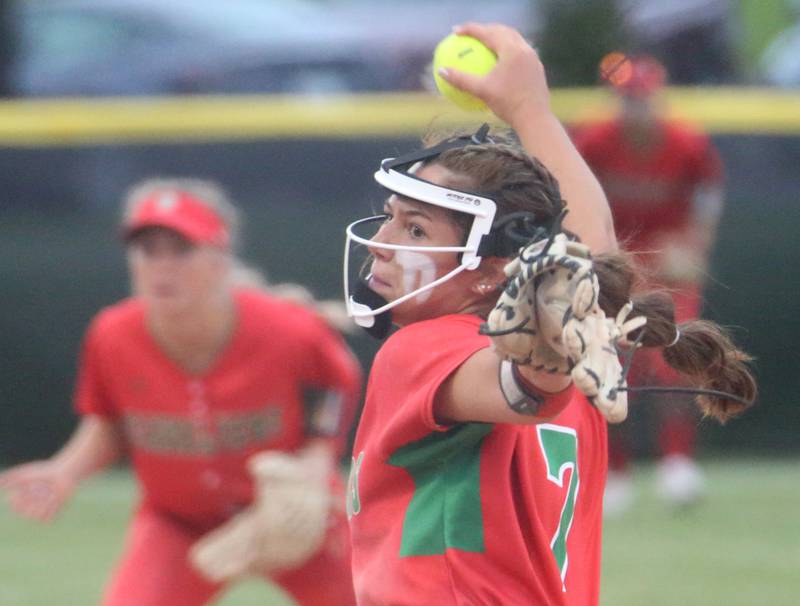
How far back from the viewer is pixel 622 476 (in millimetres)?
8281

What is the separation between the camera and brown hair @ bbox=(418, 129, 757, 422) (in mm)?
2455

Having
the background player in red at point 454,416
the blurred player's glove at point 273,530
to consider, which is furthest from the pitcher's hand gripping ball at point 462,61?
the blurred player's glove at point 273,530

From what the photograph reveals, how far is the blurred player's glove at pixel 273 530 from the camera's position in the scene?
4.73m

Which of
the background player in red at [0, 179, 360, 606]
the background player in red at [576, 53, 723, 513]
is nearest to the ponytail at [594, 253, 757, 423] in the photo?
the background player in red at [0, 179, 360, 606]

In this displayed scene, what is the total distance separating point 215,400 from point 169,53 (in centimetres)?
873

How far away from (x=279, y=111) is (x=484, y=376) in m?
7.45

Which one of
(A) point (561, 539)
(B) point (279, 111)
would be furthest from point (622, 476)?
(A) point (561, 539)

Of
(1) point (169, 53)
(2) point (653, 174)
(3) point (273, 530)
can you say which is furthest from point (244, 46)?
(3) point (273, 530)

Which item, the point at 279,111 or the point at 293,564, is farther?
the point at 279,111

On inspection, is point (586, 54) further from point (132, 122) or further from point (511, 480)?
point (511, 480)

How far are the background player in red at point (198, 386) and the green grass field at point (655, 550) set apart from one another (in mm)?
1591

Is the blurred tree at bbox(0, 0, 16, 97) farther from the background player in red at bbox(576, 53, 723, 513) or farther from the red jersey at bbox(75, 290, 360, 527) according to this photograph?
the red jersey at bbox(75, 290, 360, 527)

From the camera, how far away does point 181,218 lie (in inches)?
209

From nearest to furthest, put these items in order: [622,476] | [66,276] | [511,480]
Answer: [511,480] → [622,476] → [66,276]
